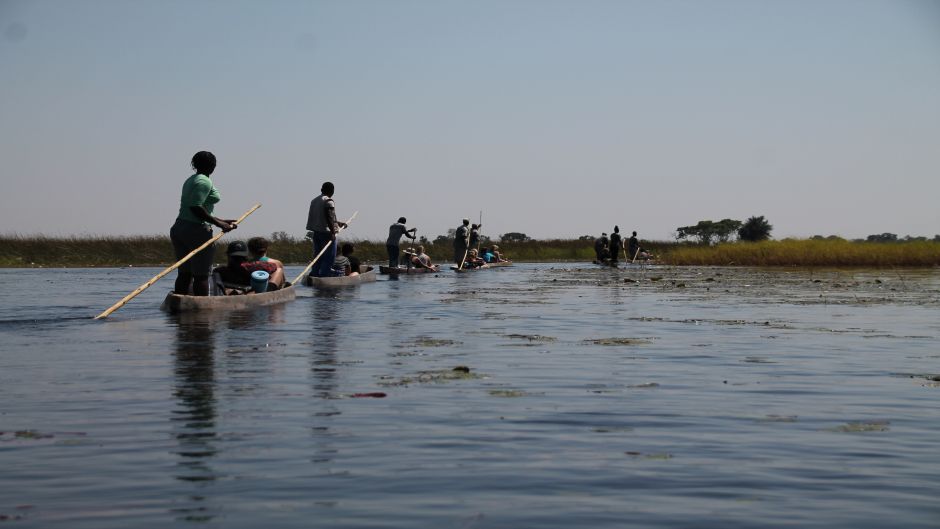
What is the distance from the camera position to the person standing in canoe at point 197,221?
1598cm

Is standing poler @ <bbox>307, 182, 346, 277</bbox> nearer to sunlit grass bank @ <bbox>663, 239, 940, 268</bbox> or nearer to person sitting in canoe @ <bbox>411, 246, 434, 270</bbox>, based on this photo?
person sitting in canoe @ <bbox>411, 246, 434, 270</bbox>

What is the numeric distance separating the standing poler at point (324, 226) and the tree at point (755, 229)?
7872 cm

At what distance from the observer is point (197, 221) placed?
53.1 ft

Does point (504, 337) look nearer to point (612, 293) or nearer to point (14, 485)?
point (14, 485)

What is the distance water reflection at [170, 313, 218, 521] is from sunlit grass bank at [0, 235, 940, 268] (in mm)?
45118

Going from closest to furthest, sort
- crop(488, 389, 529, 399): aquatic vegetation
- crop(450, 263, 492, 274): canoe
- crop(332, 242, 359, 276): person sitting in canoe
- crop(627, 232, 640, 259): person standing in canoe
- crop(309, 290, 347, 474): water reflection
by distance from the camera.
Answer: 1. crop(309, 290, 347, 474): water reflection
2. crop(488, 389, 529, 399): aquatic vegetation
3. crop(332, 242, 359, 276): person sitting in canoe
4. crop(450, 263, 492, 274): canoe
5. crop(627, 232, 640, 259): person standing in canoe

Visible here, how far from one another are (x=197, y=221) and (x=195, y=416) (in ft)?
30.7

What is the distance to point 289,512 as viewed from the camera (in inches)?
187

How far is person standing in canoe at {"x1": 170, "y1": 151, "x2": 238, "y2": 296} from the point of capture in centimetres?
1598

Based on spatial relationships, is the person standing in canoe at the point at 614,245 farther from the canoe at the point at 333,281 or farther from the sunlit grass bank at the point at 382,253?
the canoe at the point at 333,281

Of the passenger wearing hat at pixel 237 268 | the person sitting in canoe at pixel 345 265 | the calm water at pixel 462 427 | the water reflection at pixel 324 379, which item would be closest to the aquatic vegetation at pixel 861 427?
the calm water at pixel 462 427

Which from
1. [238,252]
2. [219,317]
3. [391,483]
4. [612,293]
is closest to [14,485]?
[391,483]

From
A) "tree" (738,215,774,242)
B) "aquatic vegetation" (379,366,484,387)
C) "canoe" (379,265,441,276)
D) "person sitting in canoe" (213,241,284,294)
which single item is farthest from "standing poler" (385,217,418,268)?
"tree" (738,215,774,242)

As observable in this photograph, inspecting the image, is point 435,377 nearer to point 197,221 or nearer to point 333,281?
point 197,221
